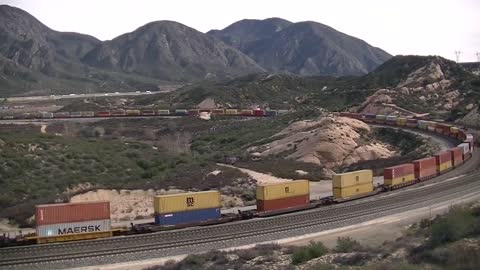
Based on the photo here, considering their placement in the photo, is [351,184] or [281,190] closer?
[281,190]

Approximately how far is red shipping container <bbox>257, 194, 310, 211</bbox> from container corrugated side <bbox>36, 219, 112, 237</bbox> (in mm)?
12043

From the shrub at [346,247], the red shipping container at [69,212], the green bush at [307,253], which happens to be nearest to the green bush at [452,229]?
the shrub at [346,247]

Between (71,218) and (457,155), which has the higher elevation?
(457,155)

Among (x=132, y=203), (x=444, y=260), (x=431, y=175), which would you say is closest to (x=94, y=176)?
(x=132, y=203)

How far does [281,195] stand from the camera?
43.3 meters

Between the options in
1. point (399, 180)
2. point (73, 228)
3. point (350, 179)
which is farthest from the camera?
point (399, 180)

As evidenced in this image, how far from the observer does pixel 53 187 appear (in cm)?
4847

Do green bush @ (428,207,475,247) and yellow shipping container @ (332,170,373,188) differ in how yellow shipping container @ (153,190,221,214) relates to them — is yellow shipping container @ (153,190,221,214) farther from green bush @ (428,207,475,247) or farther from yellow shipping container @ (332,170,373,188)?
green bush @ (428,207,475,247)

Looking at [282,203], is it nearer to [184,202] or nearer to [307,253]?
[184,202]

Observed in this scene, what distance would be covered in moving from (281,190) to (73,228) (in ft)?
54.0

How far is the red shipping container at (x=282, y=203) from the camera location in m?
42.1

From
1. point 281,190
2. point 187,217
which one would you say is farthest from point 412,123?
point 187,217

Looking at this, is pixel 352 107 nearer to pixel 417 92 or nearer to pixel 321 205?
pixel 417 92

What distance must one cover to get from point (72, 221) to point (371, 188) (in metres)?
28.5
